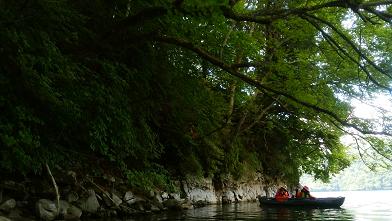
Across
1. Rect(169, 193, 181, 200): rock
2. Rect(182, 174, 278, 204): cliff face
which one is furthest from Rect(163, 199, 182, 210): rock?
Rect(182, 174, 278, 204): cliff face

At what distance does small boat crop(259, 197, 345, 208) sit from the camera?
16703mm

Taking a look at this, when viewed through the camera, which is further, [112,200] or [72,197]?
[112,200]

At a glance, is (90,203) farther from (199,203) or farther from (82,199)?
(199,203)

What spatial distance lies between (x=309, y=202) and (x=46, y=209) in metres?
11.4

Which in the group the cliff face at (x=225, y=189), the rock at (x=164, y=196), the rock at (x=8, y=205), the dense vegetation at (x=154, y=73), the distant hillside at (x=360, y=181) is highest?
the distant hillside at (x=360, y=181)

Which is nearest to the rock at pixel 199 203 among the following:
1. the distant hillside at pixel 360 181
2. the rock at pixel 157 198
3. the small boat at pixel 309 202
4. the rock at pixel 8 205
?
the rock at pixel 157 198

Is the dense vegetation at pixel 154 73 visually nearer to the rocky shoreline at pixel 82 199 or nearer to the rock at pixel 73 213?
the rocky shoreline at pixel 82 199

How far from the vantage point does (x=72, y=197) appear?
31.7 ft

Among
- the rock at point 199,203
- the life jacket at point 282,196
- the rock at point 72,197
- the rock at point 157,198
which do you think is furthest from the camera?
the life jacket at point 282,196

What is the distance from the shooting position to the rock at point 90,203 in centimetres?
974

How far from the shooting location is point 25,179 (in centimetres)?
902

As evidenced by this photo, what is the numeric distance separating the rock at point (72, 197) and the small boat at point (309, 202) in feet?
31.8

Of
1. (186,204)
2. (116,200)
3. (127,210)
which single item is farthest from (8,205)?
(186,204)

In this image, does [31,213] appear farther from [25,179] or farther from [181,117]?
[181,117]
